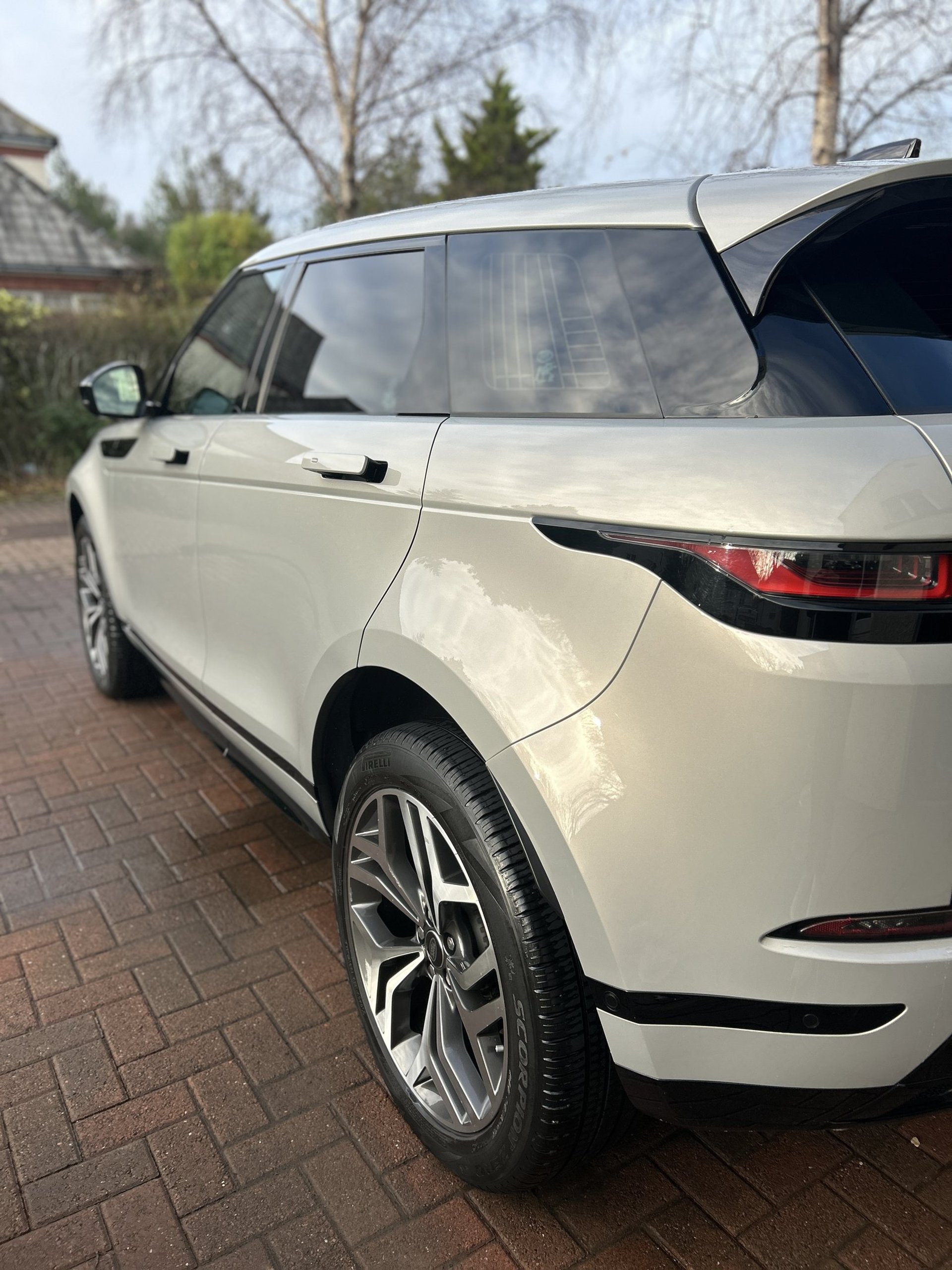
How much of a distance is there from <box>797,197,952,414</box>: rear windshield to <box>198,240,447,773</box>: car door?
79 centimetres

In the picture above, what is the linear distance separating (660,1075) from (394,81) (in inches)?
594

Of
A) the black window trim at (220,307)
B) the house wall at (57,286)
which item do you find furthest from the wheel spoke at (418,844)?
the house wall at (57,286)

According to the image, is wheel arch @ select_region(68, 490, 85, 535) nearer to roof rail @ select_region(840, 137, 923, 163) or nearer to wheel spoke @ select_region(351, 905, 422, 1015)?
wheel spoke @ select_region(351, 905, 422, 1015)

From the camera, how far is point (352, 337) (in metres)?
2.52

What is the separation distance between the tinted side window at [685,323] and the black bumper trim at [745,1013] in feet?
2.93

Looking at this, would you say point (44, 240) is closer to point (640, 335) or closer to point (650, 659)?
point (640, 335)

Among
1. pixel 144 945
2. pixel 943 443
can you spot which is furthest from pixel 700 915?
pixel 144 945

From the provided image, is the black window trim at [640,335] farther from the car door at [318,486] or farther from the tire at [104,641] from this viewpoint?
the tire at [104,641]

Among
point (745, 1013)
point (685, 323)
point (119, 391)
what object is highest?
point (685, 323)

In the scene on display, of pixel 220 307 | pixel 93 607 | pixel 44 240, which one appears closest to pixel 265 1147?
pixel 220 307

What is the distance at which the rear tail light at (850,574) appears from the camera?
49.5 inches

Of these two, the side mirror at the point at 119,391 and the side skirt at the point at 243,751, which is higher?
the side mirror at the point at 119,391

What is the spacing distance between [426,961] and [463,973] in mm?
206

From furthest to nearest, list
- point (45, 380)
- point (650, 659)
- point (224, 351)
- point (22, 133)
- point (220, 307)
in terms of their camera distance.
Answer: point (22, 133)
point (45, 380)
point (220, 307)
point (224, 351)
point (650, 659)
